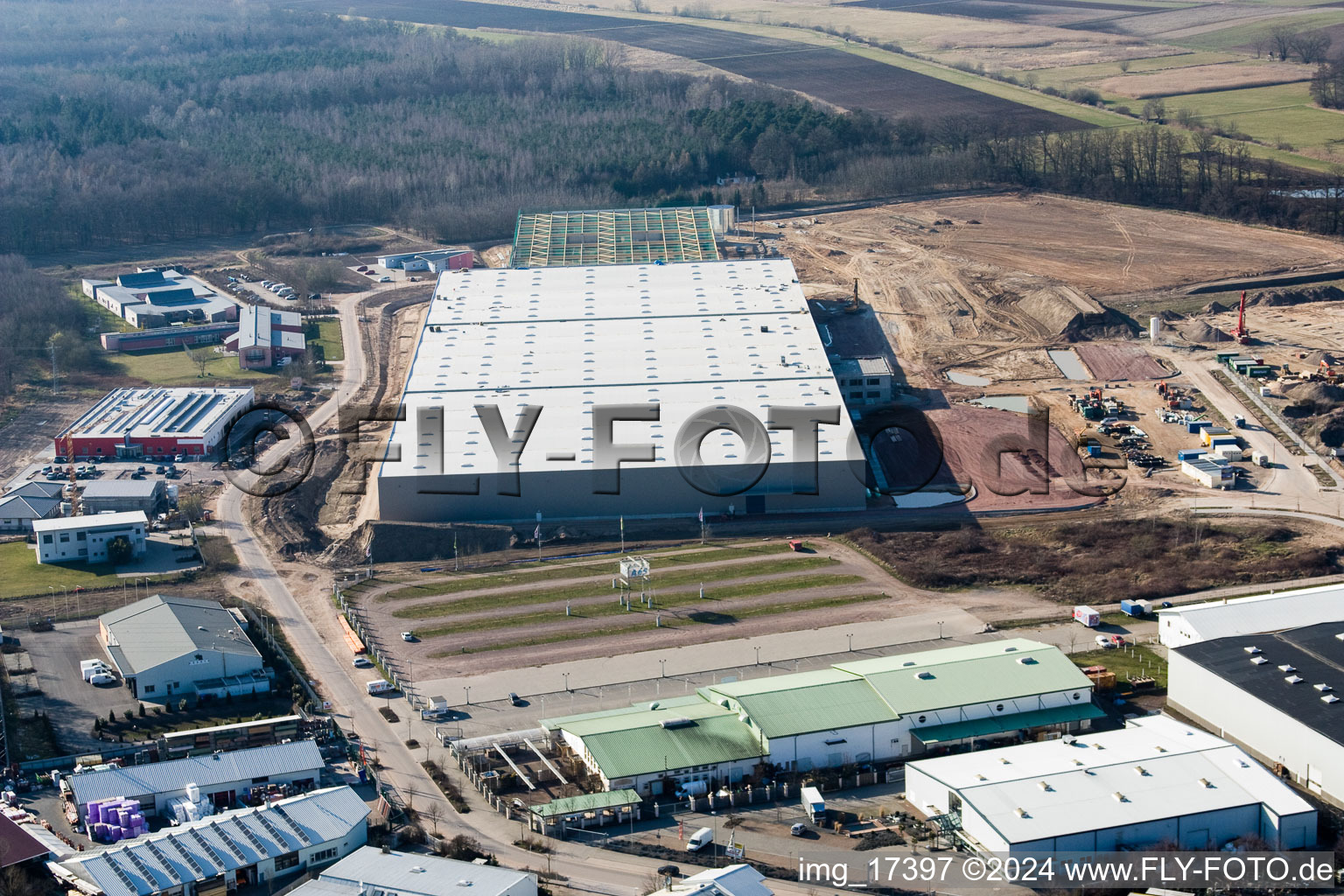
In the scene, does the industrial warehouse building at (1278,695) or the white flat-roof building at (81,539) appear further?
the white flat-roof building at (81,539)

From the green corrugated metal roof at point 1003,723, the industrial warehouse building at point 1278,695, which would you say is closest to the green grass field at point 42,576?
the green corrugated metal roof at point 1003,723

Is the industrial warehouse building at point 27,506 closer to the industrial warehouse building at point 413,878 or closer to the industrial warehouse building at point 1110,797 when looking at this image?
the industrial warehouse building at point 413,878

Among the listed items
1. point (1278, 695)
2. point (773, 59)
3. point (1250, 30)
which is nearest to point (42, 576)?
point (1278, 695)

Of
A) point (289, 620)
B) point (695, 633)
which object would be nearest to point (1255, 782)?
point (695, 633)

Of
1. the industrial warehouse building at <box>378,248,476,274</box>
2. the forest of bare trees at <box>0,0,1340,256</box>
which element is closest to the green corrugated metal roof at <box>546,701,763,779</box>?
the industrial warehouse building at <box>378,248,476,274</box>

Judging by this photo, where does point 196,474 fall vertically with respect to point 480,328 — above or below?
below

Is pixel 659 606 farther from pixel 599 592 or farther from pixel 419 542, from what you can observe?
pixel 419 542

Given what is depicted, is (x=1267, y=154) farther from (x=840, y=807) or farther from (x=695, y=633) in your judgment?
(x=840, y=807)
